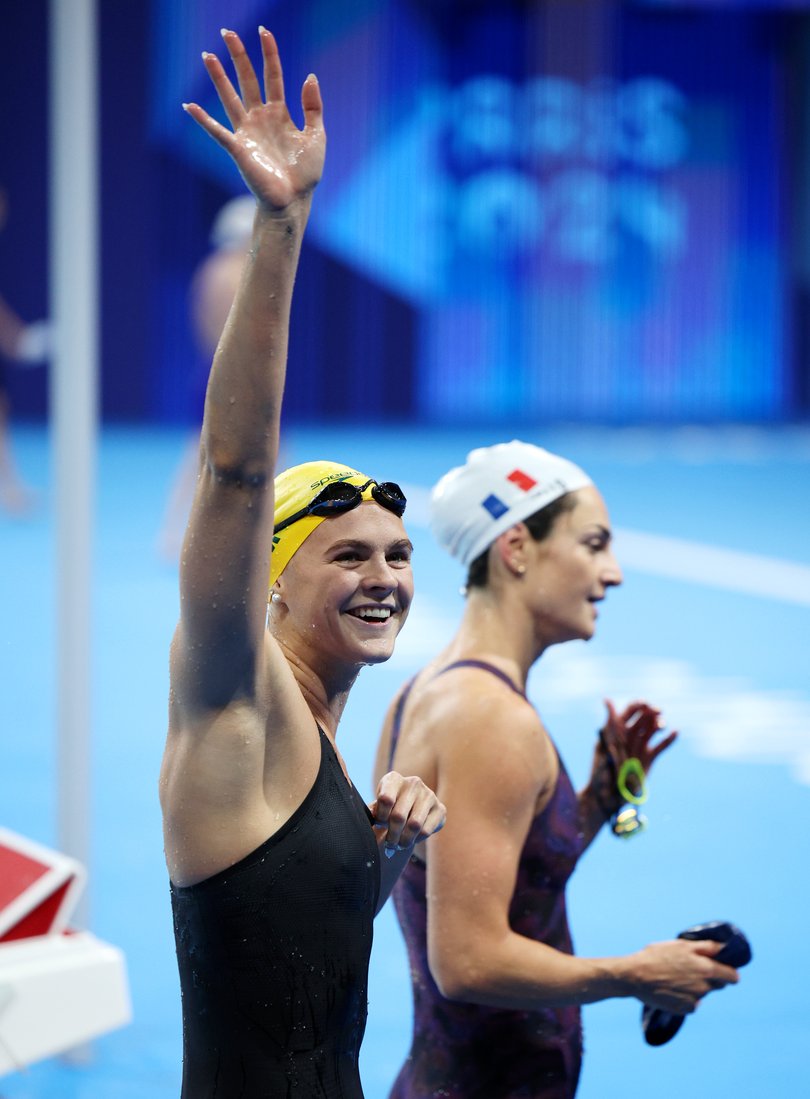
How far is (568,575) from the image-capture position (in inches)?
122

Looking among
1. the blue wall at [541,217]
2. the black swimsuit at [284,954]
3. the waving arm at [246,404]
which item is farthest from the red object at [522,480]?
the blue wall at [541,217]

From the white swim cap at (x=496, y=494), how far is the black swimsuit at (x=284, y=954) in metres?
1.04

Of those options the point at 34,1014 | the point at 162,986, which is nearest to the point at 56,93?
the point at 34,1014

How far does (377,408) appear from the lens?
2256cm

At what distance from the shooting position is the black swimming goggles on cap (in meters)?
2.28

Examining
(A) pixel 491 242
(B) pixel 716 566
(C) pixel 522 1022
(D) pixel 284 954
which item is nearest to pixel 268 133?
(D) pixel 284 954

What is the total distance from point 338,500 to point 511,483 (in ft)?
3.07

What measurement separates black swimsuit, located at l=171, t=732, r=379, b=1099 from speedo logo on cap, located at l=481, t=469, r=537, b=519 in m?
1.05

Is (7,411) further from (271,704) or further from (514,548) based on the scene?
(271,704)

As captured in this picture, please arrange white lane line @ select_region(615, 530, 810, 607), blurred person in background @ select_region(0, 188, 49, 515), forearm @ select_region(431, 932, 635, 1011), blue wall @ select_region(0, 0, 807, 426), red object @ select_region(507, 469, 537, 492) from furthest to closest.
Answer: blue wall @ select_region(0, 0, 807, 426) → blurred person in background @ select_region(0, 188, 49, 515) → white lane line @ select_region(615, 530, 810, 607) → red object @ select_region(507, 469, 537, 492) → forearm @ select_region(431, 932, 635, 1011)

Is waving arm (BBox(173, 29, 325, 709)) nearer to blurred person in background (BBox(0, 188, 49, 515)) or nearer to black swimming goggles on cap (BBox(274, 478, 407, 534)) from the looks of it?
black swimming goggles on cap (BBox(274, 478, 407, 534))

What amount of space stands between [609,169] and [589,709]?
1581cm

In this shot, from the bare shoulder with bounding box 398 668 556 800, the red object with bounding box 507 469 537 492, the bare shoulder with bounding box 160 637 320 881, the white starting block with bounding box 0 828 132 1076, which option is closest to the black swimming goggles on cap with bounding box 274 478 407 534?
the bare shoulder with bounding box 160 637 320 881

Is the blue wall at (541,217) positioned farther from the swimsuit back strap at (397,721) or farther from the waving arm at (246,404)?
the waving arm at (246,404)
